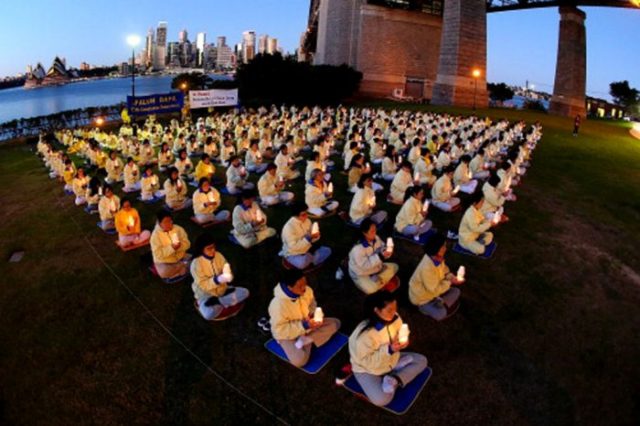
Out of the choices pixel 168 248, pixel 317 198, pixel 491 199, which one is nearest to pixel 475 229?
pixel 491 199

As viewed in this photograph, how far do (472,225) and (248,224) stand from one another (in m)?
4.55

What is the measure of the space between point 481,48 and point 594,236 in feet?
99.1

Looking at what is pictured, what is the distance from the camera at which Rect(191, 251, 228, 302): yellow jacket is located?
5.80 m

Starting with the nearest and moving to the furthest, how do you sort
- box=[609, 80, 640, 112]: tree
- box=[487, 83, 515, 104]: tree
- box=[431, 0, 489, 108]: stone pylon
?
box=[431, 0, 489, 108]: stone pylon, box=[609, 80, 640, 112]: tree, box=[487, 83, 515, 104]: tree

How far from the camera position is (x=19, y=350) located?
5695mm

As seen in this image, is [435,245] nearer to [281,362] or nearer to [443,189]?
[281,362]

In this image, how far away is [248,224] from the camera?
811cm

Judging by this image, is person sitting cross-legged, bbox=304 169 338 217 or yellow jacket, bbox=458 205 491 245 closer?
yellow jacket, bbox=458 205 491 245

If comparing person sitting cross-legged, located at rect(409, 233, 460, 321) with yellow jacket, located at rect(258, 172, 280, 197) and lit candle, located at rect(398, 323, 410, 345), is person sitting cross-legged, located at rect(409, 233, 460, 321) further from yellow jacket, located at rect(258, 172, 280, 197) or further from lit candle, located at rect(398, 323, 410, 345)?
yellow jacket, located at rect(258, 172, 280, 197)

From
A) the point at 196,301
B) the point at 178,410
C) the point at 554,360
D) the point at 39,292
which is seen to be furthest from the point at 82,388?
the point at 554,360

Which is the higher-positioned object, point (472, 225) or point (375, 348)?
point (472, 225)

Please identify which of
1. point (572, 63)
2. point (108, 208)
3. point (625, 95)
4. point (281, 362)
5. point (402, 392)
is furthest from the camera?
point (625, 95)

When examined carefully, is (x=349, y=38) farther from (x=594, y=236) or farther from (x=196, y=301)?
(x=196, y=301)

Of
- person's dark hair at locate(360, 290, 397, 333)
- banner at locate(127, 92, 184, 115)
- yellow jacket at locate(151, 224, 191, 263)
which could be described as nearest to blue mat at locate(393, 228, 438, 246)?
person's dark hair at locate(360, 290, 397, 333)
